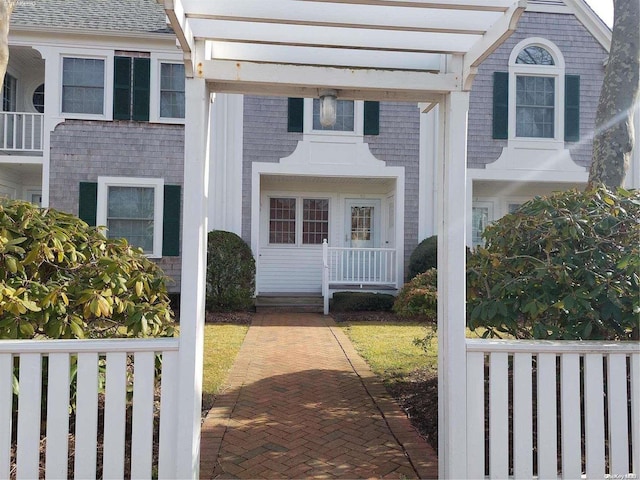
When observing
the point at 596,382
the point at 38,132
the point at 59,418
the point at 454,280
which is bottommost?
the point at 59,418

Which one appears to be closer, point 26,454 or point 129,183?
point 26,454

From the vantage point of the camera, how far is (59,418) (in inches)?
105

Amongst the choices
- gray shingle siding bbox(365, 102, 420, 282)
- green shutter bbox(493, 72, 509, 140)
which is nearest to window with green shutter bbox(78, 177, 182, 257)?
gray shingle siding bbox(365, 102, 420, 282)

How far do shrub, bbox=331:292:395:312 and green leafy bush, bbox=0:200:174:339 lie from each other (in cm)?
740

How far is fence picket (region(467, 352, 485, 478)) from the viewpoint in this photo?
2.85 meters

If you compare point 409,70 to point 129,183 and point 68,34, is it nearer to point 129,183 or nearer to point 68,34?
point 129,183

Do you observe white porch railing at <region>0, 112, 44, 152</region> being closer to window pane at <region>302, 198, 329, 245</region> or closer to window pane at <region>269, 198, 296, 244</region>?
window pane at <region>269, 198, 296, 244</region>

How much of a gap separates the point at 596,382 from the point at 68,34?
12421 mm

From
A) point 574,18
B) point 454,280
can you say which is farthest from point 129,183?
point 574,18

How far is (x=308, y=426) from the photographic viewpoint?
4074 millimetres

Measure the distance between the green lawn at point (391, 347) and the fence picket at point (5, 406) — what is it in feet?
12.1

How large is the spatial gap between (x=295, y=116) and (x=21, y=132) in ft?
21.9

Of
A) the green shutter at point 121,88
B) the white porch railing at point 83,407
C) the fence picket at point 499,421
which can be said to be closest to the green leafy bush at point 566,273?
the fence picket at point 499,421

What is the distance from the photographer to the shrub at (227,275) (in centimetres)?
1062
